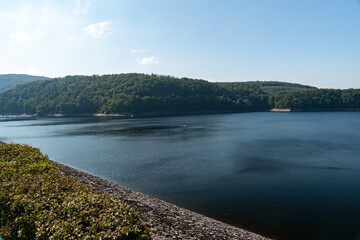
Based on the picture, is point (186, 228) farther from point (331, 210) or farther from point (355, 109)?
point (355, 109)

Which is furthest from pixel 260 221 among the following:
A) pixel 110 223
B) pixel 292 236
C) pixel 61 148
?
pixel 61 148

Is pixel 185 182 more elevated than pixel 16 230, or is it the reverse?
pixel 16 230

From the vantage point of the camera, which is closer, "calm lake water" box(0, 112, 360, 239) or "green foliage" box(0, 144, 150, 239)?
"green foliage" box(0, 144, 150, 239)


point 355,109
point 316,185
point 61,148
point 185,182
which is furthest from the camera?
point 355,109

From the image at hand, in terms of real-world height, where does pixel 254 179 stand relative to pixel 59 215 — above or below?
below

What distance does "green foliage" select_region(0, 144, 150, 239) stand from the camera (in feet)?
28.9

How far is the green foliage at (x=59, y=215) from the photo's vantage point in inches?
347

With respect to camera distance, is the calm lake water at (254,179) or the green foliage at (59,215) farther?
the calm lake water at (254,179)

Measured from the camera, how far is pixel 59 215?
31.9 feet

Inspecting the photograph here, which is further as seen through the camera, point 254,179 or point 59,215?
point 254,179

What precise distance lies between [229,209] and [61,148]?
47684mm

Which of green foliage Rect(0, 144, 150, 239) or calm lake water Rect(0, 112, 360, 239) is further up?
green foliage Rect(0, 144, 150, 239)

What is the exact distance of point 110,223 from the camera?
9.02 metres

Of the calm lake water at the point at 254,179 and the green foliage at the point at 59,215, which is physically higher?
the green foliage at the point at 59,215
